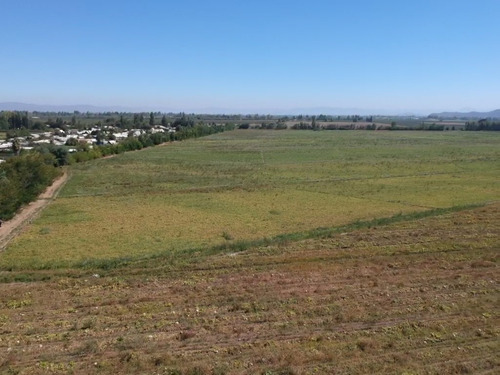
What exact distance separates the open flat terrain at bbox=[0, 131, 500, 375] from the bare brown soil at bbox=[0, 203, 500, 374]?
6cm

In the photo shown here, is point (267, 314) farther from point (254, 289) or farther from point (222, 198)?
point (222, 198)

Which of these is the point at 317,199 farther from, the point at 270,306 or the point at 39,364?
the point at 39,364

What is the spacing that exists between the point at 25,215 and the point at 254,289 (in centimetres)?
2625

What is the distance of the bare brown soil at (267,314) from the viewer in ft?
37.3

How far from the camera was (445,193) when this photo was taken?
143 feet

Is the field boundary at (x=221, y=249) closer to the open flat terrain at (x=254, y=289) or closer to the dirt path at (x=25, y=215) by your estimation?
the open flat terrain at (x=254, y=289)

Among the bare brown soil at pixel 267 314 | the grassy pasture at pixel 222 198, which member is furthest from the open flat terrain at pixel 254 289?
the grassy pasture at pixel 222 198

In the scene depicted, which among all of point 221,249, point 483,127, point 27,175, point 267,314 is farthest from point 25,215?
point 483,127

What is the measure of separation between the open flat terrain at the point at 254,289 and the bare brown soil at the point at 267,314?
0.18 ft

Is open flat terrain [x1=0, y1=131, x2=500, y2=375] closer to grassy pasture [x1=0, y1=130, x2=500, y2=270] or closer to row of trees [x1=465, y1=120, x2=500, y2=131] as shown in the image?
grassy pasture [x1=0, y1=130, x2=500, y2=270]

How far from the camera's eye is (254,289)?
16484mm

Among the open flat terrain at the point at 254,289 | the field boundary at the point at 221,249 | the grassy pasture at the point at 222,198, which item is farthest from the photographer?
the grassy pasture at the point at 222,198

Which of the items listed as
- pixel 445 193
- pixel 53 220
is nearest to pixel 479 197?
pixel 445 193

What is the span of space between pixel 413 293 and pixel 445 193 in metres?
30.8
